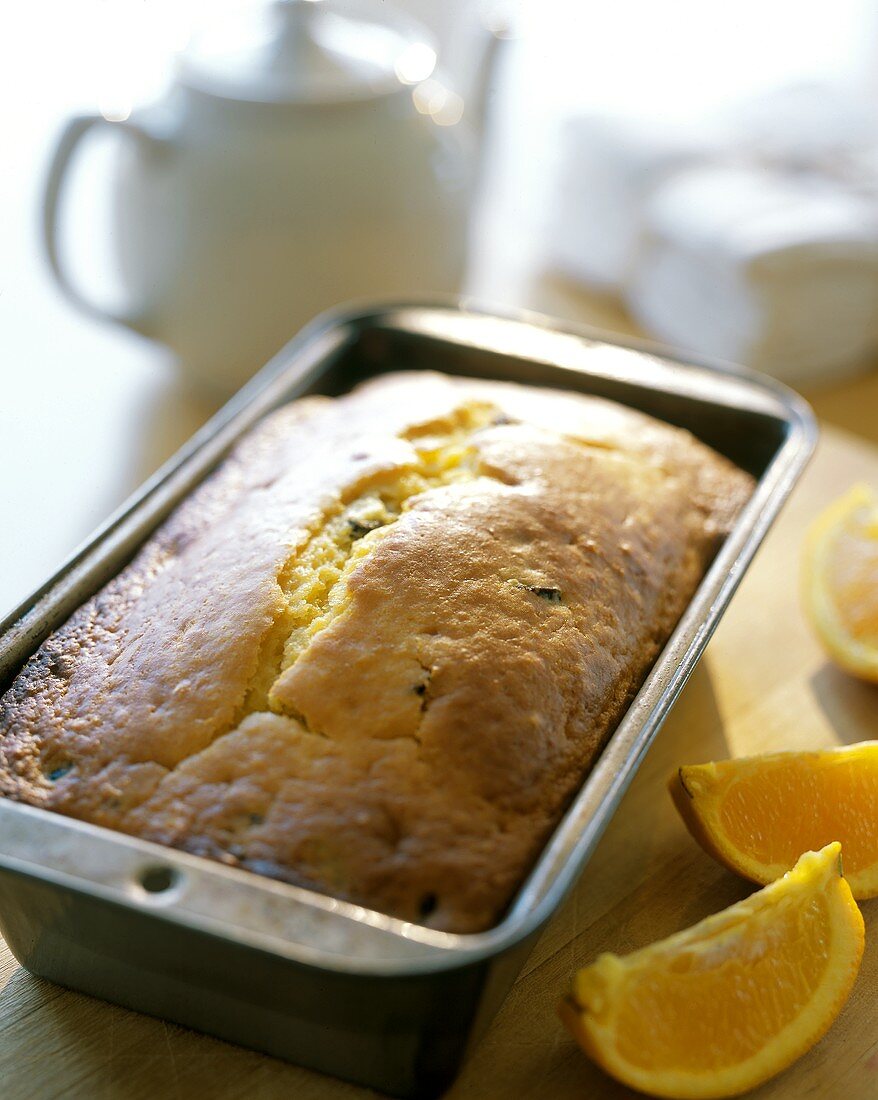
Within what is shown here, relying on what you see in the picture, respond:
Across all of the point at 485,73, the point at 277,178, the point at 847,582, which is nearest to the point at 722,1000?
the point at 847,582

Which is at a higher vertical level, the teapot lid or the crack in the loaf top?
the teapot lid

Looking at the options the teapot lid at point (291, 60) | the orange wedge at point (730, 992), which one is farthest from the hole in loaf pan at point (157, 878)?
the teapot lid at point (291, 60)

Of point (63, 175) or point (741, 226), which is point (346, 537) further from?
point (741, 226)

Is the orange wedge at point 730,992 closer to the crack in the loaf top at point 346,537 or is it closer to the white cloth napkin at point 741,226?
the crack in the loaf top at point 346,537

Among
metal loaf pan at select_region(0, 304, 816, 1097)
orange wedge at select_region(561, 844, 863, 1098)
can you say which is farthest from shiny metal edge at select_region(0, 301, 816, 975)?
orange wedge at select_region(561, 844, 863, 1098)

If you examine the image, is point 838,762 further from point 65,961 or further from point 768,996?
point 65,961

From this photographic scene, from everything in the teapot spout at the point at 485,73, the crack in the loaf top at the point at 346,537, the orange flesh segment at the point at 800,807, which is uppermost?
the teapot spout at the point at 485,73

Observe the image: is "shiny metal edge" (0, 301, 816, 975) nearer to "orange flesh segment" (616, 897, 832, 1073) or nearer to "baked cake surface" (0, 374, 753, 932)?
"baked cake surface" (0, 374, 753, 932)

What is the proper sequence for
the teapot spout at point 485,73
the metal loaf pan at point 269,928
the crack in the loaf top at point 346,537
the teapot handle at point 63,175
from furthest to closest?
the teapot spout at point 485,73, the teapot handle at point 63,175, the crack in the loaf top at point 346,537, the metal loaf pan at point 269,928
